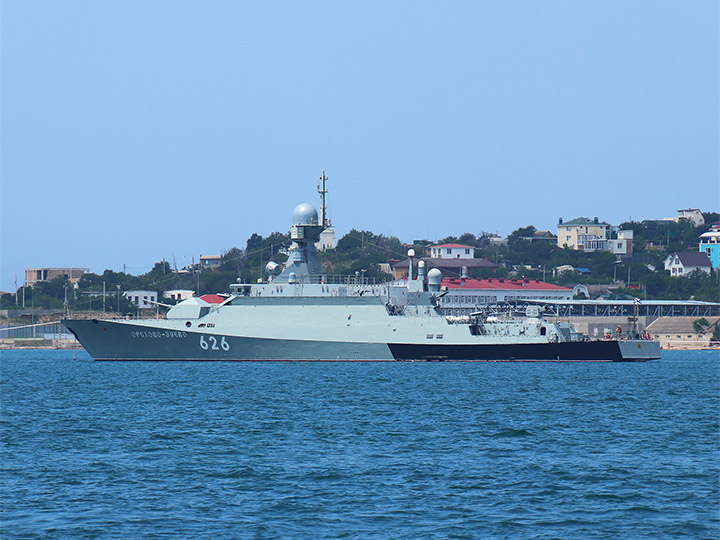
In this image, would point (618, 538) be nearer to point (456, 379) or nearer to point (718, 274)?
point (456, 379)

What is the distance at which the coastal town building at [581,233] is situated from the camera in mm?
129375

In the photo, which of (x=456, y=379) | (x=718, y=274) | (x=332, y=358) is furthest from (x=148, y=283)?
(x=456, y=379)

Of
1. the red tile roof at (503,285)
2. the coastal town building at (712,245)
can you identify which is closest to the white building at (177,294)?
the red tile roof at (503,285)

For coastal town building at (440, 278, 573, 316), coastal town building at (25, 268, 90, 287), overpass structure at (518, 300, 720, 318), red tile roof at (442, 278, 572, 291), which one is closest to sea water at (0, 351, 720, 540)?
overpass structure at (518, 300, 720, 318)

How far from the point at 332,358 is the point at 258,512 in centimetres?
3154

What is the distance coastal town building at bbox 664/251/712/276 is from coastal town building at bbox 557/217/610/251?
47.2 feet

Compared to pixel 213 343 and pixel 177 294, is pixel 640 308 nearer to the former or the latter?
pixel 177 294

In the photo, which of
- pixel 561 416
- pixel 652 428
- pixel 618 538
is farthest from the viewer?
pixel 561 416

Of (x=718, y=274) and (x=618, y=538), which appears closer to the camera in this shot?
(x=618, y=538)

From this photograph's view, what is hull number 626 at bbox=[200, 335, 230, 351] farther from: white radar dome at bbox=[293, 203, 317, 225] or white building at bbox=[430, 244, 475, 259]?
white building at bbox=[430, 244, 475, 259]

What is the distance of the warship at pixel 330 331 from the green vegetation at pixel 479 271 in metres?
42.4

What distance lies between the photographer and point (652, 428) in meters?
24.0

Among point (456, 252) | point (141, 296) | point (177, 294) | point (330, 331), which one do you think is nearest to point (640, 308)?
point (456, 252)

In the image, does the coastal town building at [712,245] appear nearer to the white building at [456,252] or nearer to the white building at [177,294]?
the white building at [456,252]
